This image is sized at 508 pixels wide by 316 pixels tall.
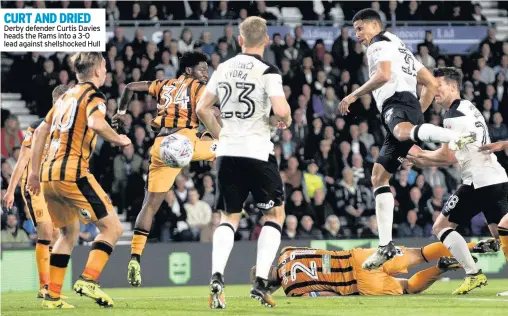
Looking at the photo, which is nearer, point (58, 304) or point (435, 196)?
point (58, 304)

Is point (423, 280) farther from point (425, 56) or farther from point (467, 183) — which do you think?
point (425, 56)

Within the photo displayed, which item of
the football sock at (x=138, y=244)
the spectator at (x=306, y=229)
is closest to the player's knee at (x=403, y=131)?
the football sock at (x=138, y=244)

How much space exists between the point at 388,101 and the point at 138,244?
10.9 ft

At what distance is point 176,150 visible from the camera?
11.4m

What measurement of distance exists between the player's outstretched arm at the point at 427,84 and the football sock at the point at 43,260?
4.65 m

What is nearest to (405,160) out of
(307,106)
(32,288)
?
(32,288)

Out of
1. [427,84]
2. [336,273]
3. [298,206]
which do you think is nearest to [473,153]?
[427,84]

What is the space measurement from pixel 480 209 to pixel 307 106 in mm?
8636

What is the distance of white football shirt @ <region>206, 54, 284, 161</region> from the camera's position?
872cm

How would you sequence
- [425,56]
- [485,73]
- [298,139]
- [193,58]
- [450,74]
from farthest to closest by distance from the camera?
[485,73]
[425,56]
[298,139]
[193,58]
[450,74]

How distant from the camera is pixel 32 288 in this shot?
15.6 meters

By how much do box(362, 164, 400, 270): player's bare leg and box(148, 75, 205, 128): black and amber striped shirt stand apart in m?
2.49

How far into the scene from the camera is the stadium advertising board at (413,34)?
20016mm

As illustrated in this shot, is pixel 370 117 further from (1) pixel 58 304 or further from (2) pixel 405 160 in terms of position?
(1) pixel 58 304
